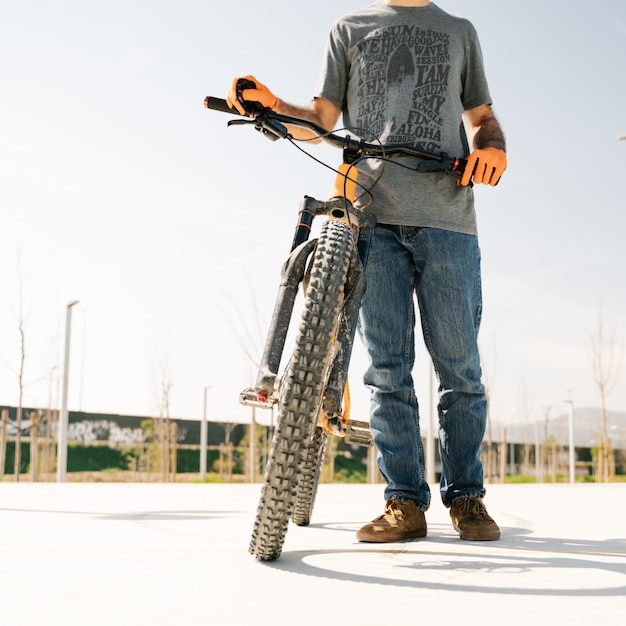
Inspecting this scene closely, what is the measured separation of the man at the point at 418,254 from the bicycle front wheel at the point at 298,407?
77 cm

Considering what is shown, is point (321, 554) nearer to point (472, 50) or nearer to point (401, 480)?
point (401, 480)

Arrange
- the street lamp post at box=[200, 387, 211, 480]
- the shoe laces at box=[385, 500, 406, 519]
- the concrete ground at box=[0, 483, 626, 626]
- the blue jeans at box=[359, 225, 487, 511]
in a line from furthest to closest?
1. the street lamp post at box=[200, 387, 211, 480]
2. the blue jeans at box=[359, 225, 487, 511]
3. the shoe laces at box=[385, 500, 406, 519]
4. the concrete ground at box=[0, 483, 626, 626]

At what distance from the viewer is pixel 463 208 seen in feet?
8.77

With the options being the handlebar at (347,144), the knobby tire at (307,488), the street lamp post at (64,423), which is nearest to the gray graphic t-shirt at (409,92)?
the handlebar at (347,144)

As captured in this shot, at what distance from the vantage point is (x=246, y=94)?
88.3 inches

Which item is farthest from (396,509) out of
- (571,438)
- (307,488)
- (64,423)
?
(571,438)

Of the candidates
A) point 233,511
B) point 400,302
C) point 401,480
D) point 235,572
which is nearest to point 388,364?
point 400,302

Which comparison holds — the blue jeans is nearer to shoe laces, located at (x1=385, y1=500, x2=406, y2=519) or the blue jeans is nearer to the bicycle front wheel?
shoe laces, located at (x1=385, y1=500, x2=406, y2=519)

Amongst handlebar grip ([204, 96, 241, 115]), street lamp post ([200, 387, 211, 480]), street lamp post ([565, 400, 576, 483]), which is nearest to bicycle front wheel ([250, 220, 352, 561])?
handlebar grip ([204, 96, 241, 115])

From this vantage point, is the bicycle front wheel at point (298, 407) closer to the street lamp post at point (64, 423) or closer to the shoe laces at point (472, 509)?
the shoe laces at point (472, 509)

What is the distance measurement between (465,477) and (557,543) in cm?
38

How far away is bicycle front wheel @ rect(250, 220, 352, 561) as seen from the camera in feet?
5.82

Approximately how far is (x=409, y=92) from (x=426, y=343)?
0.94 meters

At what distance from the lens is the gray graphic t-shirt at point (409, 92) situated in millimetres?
2629
